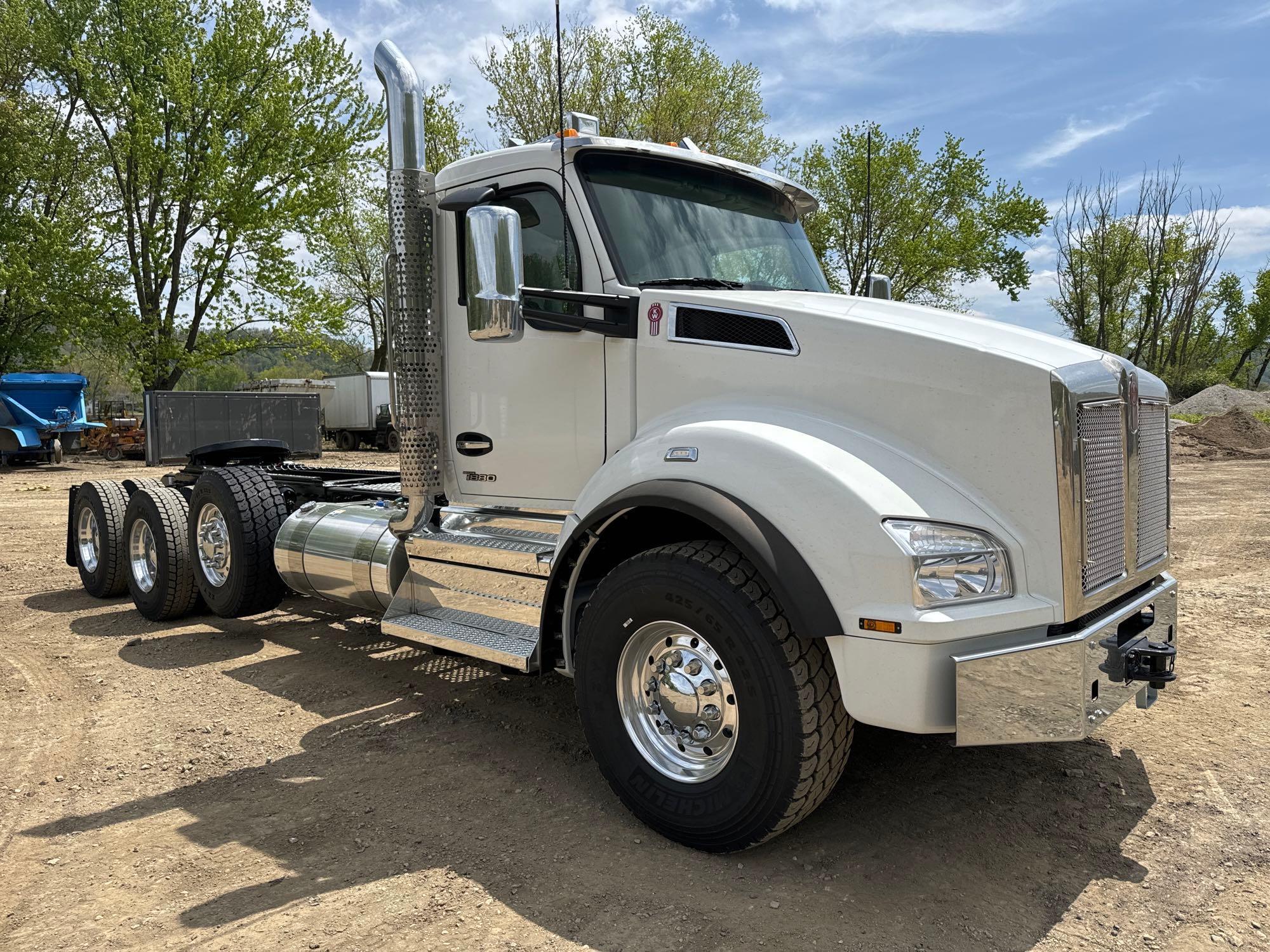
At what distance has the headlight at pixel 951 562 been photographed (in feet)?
9.02

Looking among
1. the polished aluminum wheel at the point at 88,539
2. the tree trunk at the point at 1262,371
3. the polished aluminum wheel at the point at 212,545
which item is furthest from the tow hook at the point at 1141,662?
the tree trunk at the point at 1262,371

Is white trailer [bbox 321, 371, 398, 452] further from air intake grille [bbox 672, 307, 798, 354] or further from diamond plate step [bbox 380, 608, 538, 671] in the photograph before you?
air intake grille [bbox 672, 307, 798, 354]

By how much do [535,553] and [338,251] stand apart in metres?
40.2

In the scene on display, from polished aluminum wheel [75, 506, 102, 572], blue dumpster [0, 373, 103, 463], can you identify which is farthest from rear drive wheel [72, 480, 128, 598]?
blue dumpster [0, 373, 103, 463]

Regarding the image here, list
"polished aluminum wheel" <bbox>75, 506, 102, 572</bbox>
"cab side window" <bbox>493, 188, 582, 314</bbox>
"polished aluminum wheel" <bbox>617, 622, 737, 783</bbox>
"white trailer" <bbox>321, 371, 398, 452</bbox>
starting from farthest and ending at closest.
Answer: "white trailer" <bbox>321, 371, 398, 452</bbox>
"polished aluminum wheel" <bbox>75, 506, 102, 572</bbox>
"cab side window" <bbox>493, 188, 582, 314</bbox>
"polished aluminum wheel" <bbox>617, 622, 737, 783</bbox>

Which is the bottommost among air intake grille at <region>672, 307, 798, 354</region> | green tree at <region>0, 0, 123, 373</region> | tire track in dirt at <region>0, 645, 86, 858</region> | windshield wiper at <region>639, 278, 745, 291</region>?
tire track in dirt at <region>0, 645, 86, 858</region>

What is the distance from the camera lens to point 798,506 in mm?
2928

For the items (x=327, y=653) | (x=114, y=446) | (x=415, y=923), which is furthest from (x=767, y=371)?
(x=114, y=446)

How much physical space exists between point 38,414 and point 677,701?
2582 cm

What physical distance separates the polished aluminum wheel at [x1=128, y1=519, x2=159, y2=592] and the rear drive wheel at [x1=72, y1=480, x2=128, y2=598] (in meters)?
0.15

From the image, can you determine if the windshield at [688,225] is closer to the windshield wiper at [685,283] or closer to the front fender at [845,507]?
the windshield wiper at [685,283]

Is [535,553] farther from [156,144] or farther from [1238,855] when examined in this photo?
[156,144]

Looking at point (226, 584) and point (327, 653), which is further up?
point (226, 584)

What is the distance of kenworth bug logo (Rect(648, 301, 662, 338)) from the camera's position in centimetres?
371
